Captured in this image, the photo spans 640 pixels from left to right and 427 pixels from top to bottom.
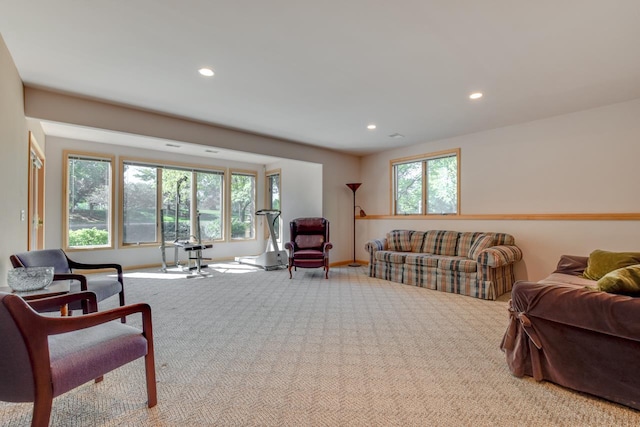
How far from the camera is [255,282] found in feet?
15.6

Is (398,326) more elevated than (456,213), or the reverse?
(456,213)

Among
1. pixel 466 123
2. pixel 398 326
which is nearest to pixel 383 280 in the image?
pixel 398 326

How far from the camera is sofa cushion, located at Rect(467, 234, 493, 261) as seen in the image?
4027 mm

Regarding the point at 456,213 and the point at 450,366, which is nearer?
the point at 450,366

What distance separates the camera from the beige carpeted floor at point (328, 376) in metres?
1.55

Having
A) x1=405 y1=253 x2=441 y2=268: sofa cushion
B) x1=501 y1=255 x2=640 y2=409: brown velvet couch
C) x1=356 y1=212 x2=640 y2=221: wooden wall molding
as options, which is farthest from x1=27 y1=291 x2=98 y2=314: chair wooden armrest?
x1=356 y1=212 x2=640 y2=221: wooden wall molding

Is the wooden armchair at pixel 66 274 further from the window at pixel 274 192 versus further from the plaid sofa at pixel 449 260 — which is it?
the window at pixel 274 192

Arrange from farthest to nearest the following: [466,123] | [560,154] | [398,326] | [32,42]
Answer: [466,123], [560,154], [398,326], [32,42]

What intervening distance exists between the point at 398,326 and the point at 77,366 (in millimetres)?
2431

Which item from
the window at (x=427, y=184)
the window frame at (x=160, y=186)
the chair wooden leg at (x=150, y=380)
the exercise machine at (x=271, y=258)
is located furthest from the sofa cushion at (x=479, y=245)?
the window frame at (x=160, y=186)

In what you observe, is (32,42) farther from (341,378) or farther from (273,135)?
(341,378)

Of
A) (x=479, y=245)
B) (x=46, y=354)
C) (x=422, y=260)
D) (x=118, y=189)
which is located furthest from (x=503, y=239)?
(x=118, y=189)

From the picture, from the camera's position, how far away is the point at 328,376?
1.94m

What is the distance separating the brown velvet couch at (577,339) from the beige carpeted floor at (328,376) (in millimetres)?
95
